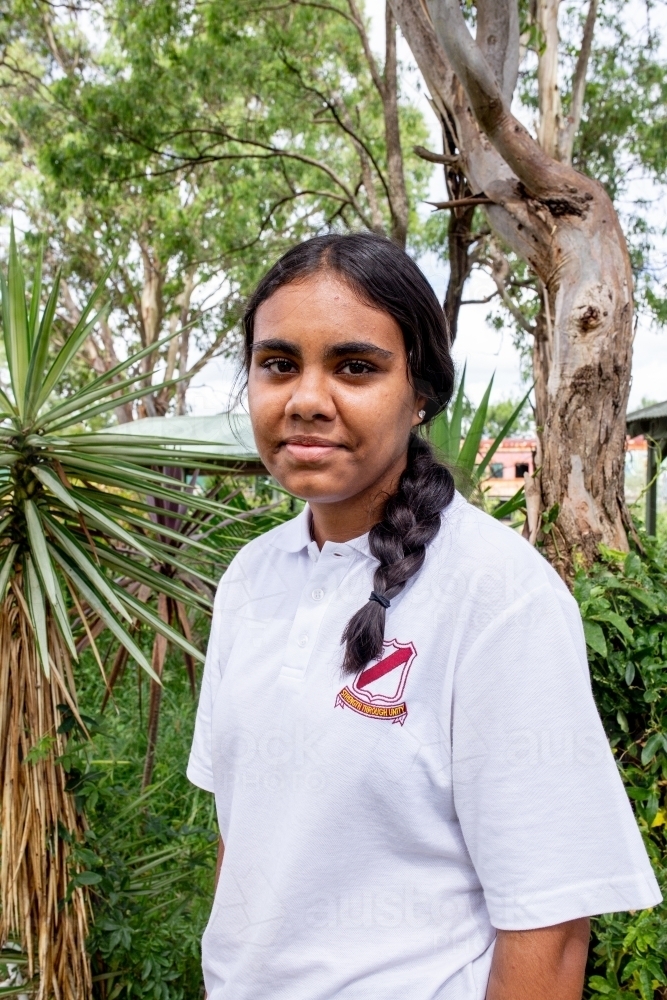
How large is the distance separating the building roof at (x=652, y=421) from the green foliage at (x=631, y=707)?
7.50 meters

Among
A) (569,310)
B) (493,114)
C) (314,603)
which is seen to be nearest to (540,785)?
(314,603)

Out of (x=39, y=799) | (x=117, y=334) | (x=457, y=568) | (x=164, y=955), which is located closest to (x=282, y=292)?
(x=457, y=568)

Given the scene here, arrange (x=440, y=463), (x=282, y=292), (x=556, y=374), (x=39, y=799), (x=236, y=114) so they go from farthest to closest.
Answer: (x=236, y=114) → (x=556, y=374) → (x=39, y=799) → (x=440, y=463) → (x=282, y=292)

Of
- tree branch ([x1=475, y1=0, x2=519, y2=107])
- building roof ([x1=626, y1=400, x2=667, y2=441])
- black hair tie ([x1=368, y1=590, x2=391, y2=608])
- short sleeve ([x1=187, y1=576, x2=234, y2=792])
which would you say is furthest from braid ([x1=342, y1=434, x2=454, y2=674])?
building roof ([x1=626, y1=400, x2=667, y2=441])

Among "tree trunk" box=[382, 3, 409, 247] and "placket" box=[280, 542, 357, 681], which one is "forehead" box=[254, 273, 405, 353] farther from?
"tree trunk" box=[382, 3, 409, 247]

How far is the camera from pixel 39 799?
2.08 metres

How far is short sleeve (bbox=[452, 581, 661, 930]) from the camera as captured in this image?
0.88 meters

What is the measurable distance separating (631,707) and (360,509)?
3.62 ft

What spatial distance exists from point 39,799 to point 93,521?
705 millimetres

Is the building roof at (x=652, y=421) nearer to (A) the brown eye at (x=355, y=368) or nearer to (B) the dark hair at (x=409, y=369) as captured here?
(B) the dark hair at (x=409, y=369)

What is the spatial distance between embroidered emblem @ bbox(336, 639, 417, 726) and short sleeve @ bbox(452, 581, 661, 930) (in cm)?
8

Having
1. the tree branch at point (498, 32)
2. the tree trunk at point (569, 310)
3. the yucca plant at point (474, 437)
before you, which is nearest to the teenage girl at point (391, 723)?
the tree trunk at point (569, 310)

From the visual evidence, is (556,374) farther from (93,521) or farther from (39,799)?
(39,799)

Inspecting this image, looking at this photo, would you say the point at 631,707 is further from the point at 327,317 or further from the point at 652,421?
the point at 652,421
